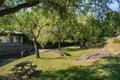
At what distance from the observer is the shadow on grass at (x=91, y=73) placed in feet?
54.4

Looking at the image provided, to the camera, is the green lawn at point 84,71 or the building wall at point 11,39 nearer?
the green lawn at point 84,71

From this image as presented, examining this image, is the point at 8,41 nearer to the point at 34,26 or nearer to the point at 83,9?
the point at 34,26

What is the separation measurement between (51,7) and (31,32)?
53.8 ft

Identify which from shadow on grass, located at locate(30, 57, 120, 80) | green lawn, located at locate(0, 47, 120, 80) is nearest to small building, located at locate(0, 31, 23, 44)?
green lawn, located at locate(0, 47, 120, 80)

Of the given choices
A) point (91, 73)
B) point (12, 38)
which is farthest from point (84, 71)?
point (12, 38)

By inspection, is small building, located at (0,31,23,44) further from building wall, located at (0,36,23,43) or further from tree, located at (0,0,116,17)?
tree, located at (0,0,116,17)

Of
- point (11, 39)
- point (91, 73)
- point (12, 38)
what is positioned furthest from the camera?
point (12, 38)

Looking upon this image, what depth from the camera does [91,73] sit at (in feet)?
58.1

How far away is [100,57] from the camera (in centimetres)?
2189

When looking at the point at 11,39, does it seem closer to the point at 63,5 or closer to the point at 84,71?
the point at 84,71

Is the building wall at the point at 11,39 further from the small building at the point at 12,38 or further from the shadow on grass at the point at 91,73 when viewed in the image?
the shadow on grass at the point at 91,73

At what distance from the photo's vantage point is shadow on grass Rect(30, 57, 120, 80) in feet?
54.4

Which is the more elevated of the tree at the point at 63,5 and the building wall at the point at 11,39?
the tree at the point at 63,5

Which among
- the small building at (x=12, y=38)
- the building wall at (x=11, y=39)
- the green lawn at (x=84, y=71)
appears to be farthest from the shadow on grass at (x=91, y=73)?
the building wall at (x=11, y=39)
